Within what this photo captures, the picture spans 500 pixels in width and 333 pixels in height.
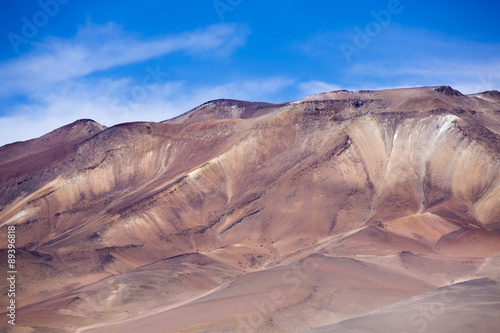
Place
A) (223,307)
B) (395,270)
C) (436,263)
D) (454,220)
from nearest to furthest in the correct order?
(223,307) → (395,270) → (436,263) → (454,220)

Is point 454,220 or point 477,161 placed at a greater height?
point 477,161

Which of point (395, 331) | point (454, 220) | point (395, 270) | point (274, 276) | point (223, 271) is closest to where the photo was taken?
point (395, 331)

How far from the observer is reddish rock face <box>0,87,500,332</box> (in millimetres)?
35062

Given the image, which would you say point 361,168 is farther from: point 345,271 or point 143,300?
point 143,300

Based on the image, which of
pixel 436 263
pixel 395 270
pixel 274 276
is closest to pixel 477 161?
pixel 436 263

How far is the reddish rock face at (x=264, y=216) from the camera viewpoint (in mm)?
35062

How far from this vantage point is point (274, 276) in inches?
1511

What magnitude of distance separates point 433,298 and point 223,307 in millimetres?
11638

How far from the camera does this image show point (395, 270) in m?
41.2

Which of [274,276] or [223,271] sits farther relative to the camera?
[223,271]

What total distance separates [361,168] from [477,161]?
1372 cm

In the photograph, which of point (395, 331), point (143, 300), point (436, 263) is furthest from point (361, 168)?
point (395, 331)

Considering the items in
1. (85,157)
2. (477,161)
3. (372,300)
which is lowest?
(372,300)

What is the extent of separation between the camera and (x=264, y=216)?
65.0 metres
